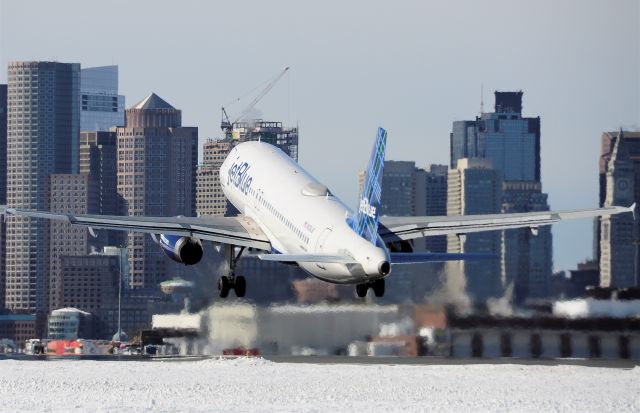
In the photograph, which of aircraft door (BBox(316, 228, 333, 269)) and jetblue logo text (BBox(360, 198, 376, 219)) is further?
aircraft door (BBox(316, 228, 333, 269))

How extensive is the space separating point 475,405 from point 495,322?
91.1ft

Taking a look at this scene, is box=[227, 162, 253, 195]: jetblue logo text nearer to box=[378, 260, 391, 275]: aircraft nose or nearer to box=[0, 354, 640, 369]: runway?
box=[0, 354, 640, 369]: runway

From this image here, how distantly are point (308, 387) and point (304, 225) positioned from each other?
42.2ft

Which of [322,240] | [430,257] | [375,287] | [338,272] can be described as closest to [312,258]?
[338,272]

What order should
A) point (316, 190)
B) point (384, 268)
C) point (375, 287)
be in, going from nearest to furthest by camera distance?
1. point (384, 268)
2. point (375, 287)
3. point (316, 190)

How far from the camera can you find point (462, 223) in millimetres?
89812

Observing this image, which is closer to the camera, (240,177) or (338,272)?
(338,272)

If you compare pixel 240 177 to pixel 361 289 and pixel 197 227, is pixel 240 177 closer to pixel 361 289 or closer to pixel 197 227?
pixel 197 227

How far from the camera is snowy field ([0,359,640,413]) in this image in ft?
219

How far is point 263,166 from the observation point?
310ft

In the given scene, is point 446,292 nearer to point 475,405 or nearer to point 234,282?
point 234,282

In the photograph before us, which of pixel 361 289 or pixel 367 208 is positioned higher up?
pixel 367 208

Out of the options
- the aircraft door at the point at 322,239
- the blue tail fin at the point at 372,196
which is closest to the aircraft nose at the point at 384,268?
the blue tail fin at the point at 372,196

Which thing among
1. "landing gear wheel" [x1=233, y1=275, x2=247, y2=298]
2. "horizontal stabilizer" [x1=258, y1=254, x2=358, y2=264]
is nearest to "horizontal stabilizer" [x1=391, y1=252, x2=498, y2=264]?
"horizontal stabilizer" [x1=258, y1=254, x2=358, y2=264]
